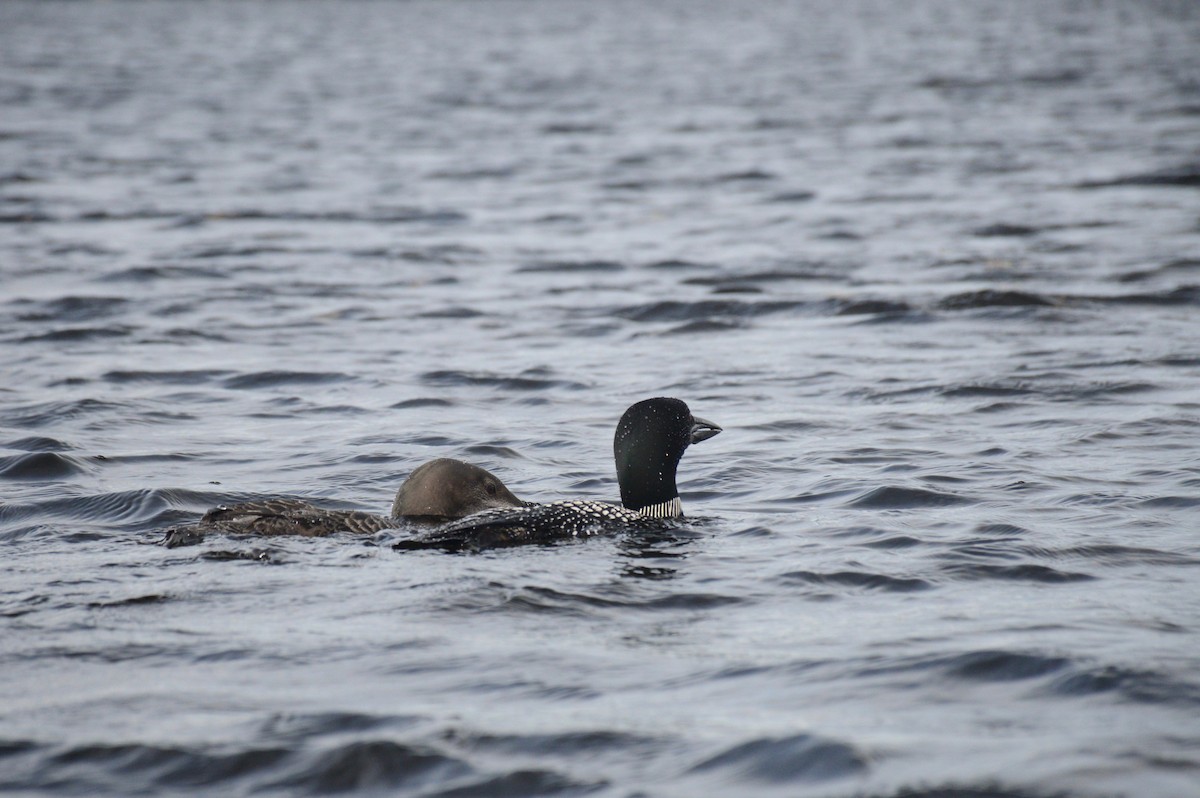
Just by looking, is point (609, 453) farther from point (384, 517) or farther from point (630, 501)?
point (384, 517)

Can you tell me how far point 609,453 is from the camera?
37.3 feet

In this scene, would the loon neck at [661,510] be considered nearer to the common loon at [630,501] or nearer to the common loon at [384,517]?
the common loon at [630,501]

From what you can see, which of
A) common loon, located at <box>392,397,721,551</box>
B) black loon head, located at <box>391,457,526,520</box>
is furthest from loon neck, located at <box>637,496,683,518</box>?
black loon head, located at <box>391,457,526,520</box>

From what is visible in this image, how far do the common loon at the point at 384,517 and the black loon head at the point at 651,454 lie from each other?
25.3 inches

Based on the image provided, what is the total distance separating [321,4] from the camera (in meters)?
124

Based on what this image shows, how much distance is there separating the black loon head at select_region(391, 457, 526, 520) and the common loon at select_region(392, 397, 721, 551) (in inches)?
12.4

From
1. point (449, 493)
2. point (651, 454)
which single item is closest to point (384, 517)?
point (449, 493)

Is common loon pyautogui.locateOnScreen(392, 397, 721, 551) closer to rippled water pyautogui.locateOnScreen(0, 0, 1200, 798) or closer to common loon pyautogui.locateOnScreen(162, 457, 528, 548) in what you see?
rippled water pyautogui.locateOnScreen(0, 0, 1200, 798)

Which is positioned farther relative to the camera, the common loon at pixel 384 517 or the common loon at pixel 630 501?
the common loon at pixel 630 501

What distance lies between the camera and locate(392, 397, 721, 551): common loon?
341 inches

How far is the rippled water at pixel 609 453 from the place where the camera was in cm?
611

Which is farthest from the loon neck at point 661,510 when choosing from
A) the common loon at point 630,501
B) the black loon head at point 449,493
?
the black loon head at point 449,493

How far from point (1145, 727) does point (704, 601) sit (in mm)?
2281

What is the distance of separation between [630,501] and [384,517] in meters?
1.38
